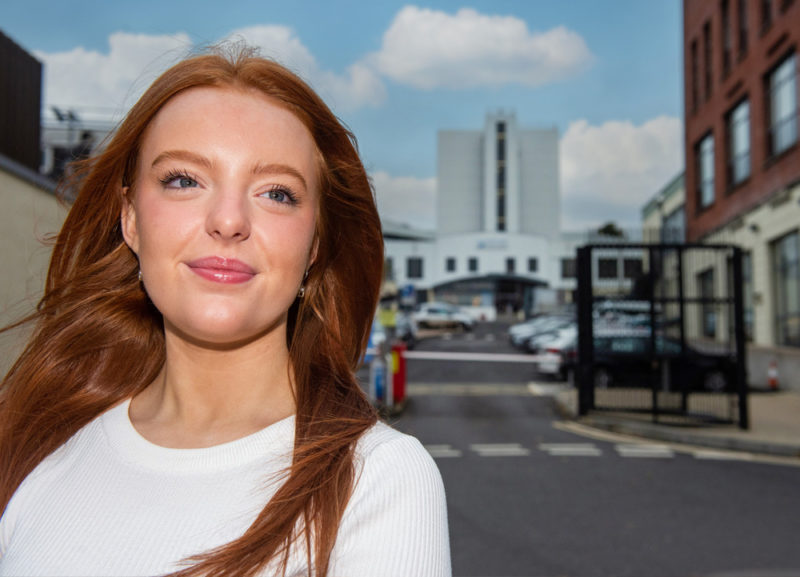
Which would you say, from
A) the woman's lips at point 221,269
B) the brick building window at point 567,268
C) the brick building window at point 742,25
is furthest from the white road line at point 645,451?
the brick building window at point 567,268

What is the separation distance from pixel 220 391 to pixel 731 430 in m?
12.3

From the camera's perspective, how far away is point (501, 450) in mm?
10562

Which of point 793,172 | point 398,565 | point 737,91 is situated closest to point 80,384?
point 398,565

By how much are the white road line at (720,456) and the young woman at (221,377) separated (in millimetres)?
9483

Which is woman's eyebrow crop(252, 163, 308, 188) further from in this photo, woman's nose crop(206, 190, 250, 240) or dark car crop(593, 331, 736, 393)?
dark car crop(593, 331, 736, 393)

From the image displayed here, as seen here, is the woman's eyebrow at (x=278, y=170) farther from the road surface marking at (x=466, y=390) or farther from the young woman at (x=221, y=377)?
the road surface marking at (x=466, y=390)

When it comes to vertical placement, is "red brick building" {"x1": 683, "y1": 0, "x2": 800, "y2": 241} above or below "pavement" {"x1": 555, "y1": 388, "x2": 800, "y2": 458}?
above

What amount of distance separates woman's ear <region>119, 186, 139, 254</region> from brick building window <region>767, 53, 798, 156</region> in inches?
802

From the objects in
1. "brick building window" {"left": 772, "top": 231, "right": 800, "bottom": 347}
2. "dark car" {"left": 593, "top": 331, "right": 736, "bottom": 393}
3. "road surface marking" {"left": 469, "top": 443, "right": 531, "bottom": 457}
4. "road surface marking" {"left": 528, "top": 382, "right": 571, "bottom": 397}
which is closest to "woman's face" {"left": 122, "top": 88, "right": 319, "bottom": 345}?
"road surface marking" {"left": 469, "top": 443, "right": 531, "bottom": 457}

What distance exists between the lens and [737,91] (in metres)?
23.4

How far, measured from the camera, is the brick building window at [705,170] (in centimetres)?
2657

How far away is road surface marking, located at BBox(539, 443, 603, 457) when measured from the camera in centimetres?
1022

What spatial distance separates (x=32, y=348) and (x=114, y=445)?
1.87 ft

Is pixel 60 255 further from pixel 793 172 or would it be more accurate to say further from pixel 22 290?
pixel 793 172
